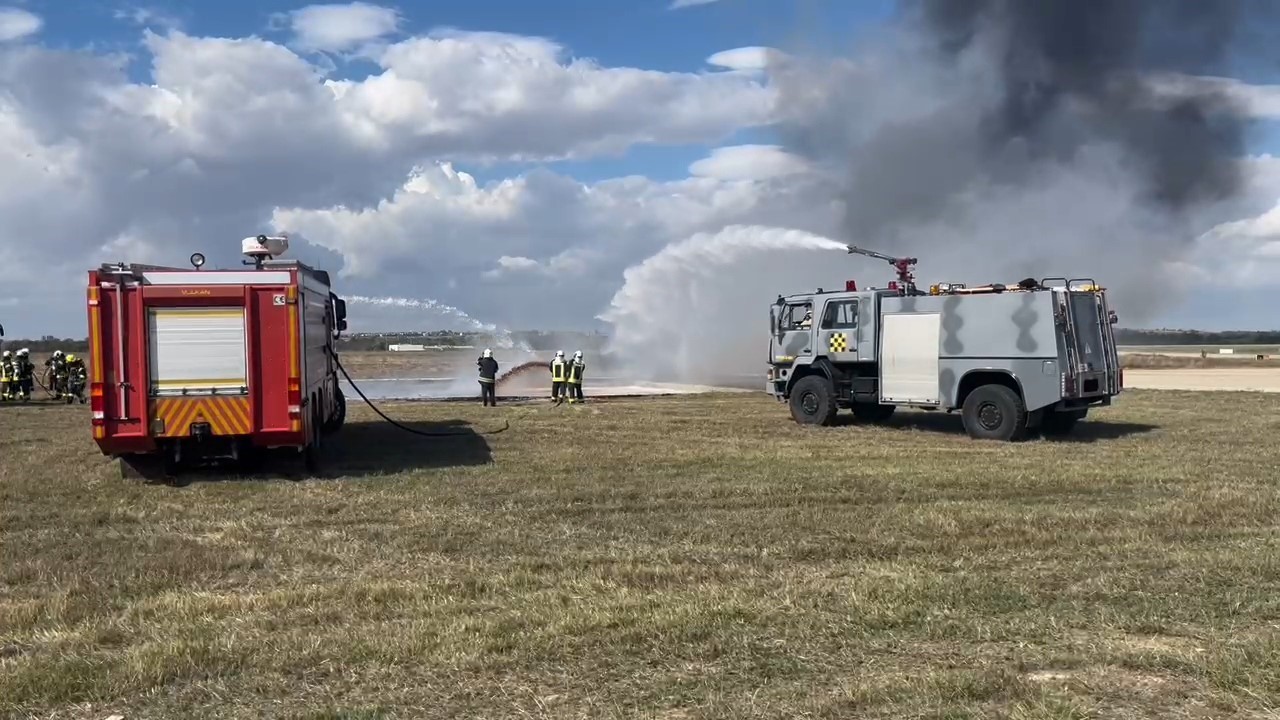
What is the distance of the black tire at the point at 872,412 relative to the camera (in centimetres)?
2095

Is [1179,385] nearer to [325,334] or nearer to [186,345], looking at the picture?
[325,334]

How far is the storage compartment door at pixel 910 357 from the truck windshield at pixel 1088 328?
7.27 feet

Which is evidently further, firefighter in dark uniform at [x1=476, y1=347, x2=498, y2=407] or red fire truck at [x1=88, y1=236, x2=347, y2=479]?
firefighter in dark uniform at [x1=476, y1=347, x2=498, y2=407]

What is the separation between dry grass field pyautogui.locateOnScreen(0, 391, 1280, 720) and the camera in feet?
16.4

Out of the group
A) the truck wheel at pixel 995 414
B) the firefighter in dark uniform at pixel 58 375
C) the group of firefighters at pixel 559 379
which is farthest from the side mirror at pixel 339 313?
the firefighter in dark uniform at pixel 58 375

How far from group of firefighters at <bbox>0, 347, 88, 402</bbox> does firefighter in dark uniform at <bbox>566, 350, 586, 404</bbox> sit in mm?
12761

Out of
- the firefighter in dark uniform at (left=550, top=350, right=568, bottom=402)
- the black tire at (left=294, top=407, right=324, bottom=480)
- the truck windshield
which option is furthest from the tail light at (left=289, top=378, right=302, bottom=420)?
the firefighter in dark uniform at (left=550, top=350, right=568, bottom=402)

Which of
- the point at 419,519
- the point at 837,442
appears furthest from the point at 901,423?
the point at 419,519

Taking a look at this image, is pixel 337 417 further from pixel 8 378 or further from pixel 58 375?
pixel 8 378

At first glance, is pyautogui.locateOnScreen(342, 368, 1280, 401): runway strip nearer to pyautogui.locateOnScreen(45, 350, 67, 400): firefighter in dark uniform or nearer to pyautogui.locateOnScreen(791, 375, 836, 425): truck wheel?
pyautogui.locateOnScreen(45, 350, 67, 400): firefighter in dark uniform

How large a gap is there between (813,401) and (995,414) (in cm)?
378

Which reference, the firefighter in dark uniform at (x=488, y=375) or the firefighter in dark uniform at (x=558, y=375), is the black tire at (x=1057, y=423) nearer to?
the firefighter in dark uniform at (x=558, y=375)

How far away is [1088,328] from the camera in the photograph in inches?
695

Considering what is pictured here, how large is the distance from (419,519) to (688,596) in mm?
4200
